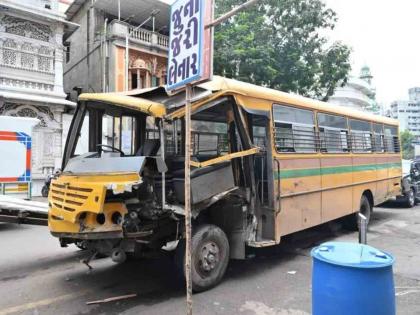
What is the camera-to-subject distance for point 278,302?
14.5 feet

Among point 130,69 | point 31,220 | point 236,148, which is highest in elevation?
point 130,69

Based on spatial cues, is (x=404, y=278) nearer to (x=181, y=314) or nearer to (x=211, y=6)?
(x=181, y=314)

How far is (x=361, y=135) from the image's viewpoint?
27.6 ft

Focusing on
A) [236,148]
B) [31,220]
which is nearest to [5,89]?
[31,220]

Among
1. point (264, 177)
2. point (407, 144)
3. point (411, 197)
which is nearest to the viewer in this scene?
point (264, 177)

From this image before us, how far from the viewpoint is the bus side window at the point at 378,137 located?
9180 mm

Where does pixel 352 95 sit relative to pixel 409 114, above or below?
below

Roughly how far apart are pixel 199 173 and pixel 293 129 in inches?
84.7

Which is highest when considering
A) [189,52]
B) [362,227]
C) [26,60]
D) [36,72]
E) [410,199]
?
[26,60]

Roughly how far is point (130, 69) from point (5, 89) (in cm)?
608

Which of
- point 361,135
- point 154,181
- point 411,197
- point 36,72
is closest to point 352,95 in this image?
point 411,197

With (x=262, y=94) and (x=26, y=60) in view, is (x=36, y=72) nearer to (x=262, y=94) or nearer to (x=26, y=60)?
(x=26, y=60)

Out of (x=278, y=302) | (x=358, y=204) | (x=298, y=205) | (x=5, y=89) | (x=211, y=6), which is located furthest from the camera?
(x=5, y=89)

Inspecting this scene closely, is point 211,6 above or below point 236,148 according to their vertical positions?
above
